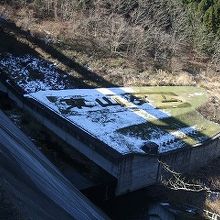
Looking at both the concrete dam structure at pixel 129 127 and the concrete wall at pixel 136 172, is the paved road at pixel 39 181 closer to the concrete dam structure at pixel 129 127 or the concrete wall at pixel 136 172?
the concrete wall at pixel 136 172

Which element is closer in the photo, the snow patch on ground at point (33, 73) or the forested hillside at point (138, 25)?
the snow patch on ground at point (33, 73)

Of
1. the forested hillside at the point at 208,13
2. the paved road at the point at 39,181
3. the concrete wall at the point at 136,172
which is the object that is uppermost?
the forested hillside at the point at 208,13

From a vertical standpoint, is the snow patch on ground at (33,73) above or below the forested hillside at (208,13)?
below

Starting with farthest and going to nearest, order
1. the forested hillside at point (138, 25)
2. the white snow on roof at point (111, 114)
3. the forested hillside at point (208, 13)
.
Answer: the forested hillside at point (208, 13) → the forested hillside at point (138, 25) → the white snow on roof at point (111, 114)

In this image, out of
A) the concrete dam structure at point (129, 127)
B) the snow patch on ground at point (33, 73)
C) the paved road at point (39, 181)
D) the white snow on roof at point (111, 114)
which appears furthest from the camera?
the snow patch on ground at point (33, 73)

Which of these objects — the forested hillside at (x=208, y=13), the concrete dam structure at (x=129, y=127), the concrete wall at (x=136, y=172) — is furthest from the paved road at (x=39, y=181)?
the forested hillside at (x=208, y=13)

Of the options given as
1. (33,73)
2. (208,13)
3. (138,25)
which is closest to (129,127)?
(33,73)

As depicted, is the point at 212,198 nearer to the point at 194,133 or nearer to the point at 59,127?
Answer: the point at 194,133
